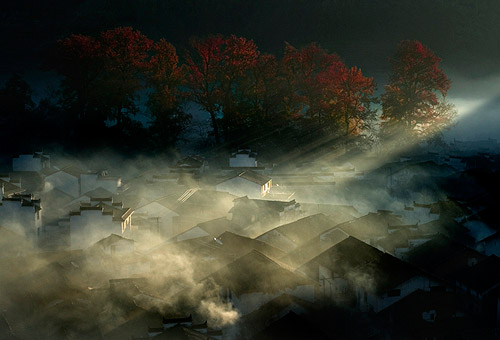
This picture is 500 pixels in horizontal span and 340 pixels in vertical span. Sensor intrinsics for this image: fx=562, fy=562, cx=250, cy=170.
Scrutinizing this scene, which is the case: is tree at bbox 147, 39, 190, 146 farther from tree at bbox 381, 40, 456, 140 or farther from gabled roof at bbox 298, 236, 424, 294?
gabled roof at bbox 298, 236, 424, 294

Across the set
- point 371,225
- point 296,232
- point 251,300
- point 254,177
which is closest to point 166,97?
point 254,177

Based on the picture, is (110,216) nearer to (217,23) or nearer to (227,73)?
(227,73)

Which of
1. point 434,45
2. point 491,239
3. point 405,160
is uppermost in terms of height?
point 434,45

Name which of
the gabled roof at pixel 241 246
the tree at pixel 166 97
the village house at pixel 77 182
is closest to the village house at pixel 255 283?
the gabled roof at pixel 241 246

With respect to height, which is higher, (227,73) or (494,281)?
(227,73)

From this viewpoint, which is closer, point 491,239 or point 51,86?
point 491,239

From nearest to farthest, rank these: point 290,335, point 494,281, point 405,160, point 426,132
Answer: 1. point 290,335
2. point 494,281
3. point 405,160
4. point 426,132

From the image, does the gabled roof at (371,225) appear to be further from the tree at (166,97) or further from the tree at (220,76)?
the tree at (166,97)

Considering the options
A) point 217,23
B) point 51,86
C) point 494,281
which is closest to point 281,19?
point 217,23
